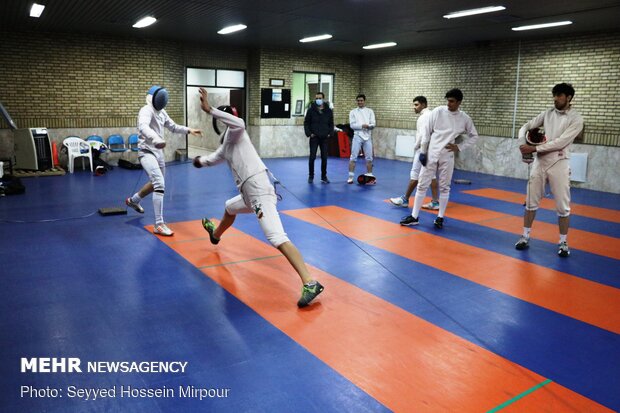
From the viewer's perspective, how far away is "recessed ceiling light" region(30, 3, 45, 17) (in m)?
9.40

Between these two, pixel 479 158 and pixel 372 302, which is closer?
pixel 372 302

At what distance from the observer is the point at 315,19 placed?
10.8 m

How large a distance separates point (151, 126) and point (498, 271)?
4.65 m

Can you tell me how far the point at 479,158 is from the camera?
1405 cm

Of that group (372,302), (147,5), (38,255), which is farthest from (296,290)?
(147,5)

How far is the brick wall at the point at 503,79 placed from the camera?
36.9ft

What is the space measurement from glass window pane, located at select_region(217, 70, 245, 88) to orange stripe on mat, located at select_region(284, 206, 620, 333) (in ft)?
31.5

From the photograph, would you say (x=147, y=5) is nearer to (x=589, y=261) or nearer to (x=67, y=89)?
(x=67, y=89)

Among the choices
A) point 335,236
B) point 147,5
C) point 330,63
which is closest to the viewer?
point 335,236

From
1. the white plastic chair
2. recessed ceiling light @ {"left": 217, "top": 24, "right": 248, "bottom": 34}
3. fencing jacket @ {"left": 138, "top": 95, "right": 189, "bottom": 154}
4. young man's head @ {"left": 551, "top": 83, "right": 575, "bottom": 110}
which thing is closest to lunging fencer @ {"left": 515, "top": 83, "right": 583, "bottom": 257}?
young man's head @ {"left": 551, "top": 83, "right": 575, "bottom": 110}

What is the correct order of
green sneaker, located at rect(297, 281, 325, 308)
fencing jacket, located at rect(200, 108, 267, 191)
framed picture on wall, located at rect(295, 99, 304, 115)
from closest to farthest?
green sneaker, located at rect(297, 281, 325, 308) < fencing jacket, located at rect(200, 108, 267, 191) < framed picture on wall, located at rect(295, 99, 304, 115)

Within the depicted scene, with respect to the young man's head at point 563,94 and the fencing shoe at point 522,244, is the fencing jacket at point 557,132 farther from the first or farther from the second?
the fencing shoe at point 522,244

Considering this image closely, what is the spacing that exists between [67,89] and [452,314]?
1225 centimetres

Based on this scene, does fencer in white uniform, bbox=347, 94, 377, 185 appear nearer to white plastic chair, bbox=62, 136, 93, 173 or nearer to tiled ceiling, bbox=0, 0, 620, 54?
tiled ceiling, bbox=0, 0, 620, 54
